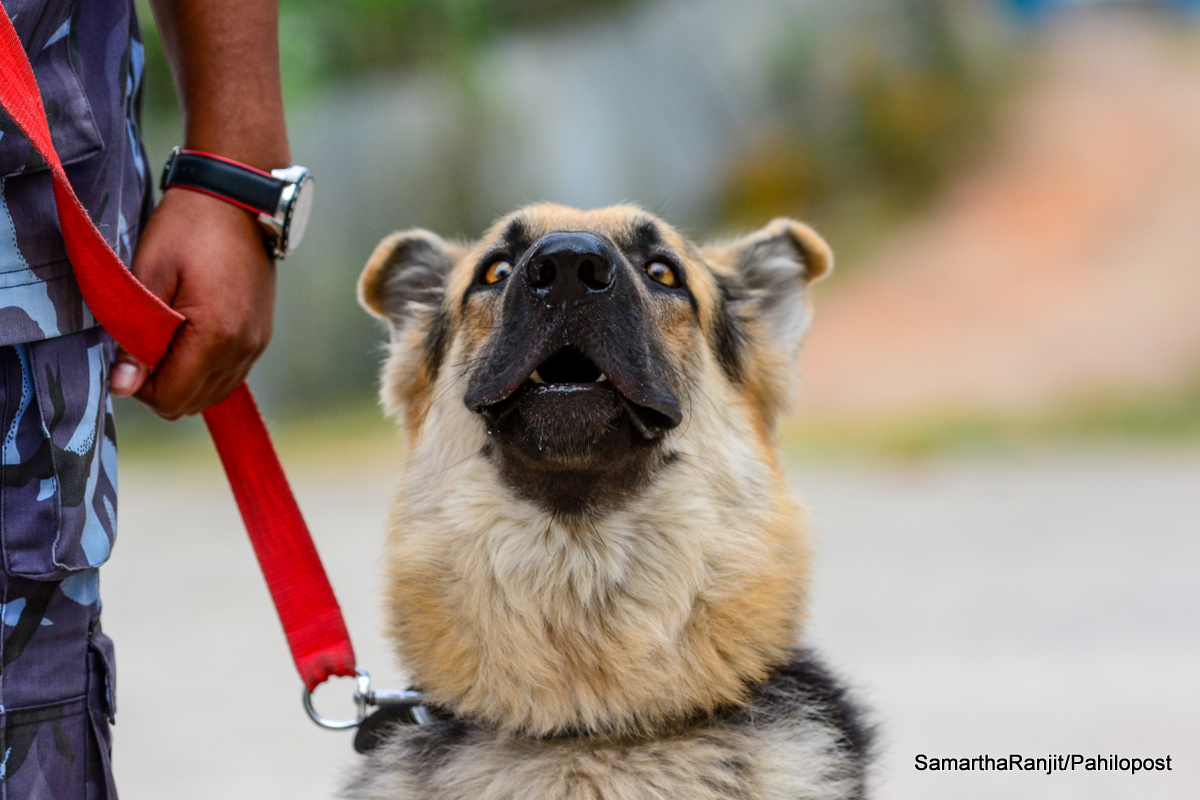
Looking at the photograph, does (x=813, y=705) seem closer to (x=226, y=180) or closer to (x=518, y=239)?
(x=518, y=239)

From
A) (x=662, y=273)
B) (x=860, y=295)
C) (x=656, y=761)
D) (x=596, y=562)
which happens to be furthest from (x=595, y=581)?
(x=860, y=295)

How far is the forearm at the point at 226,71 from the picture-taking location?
2207 millimetres

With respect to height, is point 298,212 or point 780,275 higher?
point 780,275

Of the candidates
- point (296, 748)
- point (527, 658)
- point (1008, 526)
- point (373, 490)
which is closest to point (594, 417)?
point (527, 658)

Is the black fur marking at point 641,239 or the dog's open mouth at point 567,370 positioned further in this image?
the black fur marking at point 641,239

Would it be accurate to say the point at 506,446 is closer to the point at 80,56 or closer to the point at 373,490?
the point at 80,56

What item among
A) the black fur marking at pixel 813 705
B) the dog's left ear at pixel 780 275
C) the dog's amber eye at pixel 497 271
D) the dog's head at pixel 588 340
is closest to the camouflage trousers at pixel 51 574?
the dog's head at pixel 588 340

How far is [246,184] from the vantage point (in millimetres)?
2191

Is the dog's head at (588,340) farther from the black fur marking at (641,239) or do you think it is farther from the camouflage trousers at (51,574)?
the camouflage trousers at (51,574)

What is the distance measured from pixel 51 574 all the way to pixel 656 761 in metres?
1.34

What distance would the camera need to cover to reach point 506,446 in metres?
2.63

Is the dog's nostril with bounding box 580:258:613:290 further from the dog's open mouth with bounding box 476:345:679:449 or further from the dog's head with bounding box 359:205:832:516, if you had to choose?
the dog's open mouth with bounding box 476:345:679:449

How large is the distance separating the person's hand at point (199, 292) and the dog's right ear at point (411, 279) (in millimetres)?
1059

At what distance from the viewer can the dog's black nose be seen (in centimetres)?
245
